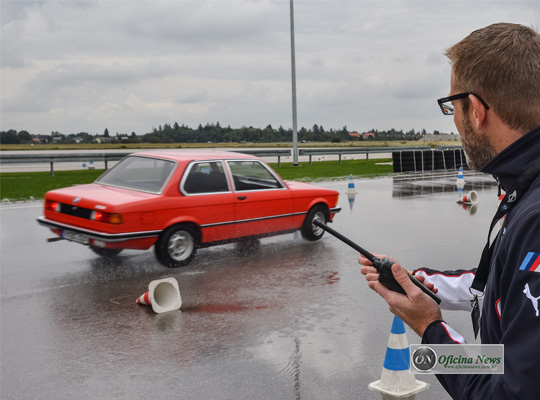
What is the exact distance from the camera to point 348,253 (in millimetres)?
9516

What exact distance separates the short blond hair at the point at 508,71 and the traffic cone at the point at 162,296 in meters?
5.09

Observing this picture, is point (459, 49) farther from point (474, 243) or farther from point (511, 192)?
point (474, 243)

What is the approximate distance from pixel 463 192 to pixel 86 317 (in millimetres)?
14471

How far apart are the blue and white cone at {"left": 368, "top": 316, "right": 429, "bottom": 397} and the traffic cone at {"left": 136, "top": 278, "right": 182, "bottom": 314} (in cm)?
266

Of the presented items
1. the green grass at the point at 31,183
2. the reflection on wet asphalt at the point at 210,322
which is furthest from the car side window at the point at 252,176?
the green grass at the point at 31,183

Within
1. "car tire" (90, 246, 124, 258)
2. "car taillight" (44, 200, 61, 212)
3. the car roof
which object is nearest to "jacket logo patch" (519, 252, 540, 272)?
the car roof

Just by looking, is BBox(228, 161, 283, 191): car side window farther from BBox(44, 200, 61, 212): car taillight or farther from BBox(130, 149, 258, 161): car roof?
BBox(44, 200, 61, 212): car taillight

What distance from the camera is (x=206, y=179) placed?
29.4 feet

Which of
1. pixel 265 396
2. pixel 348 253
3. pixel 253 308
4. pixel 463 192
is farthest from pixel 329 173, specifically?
pixel 265 396

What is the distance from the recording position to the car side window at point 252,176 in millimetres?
9398

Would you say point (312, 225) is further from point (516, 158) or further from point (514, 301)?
point (514, 301)

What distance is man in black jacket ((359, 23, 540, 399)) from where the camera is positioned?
4.81 ft

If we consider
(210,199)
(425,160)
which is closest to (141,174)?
(210,199)

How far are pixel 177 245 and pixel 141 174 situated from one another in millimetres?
1215
